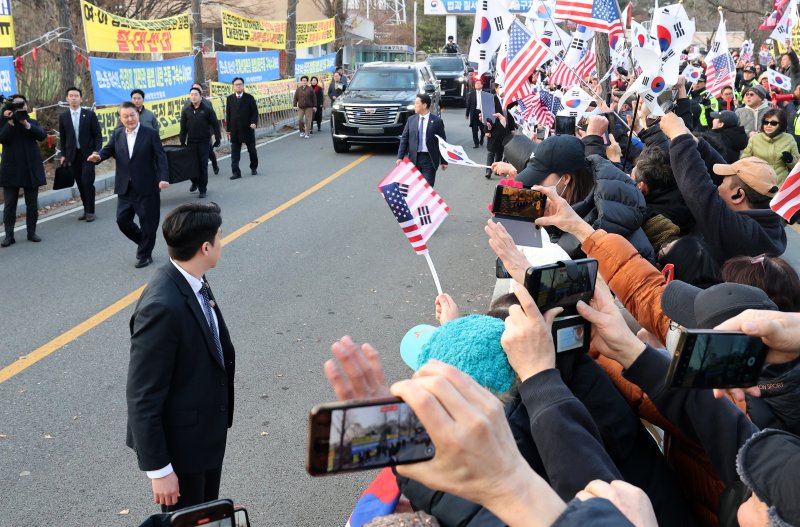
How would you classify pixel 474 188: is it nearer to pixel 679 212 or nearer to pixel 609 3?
pixel 609 3

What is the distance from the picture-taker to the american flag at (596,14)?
9164mm

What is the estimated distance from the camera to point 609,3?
9.26 meters

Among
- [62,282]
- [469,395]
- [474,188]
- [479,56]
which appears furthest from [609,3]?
[469,395]

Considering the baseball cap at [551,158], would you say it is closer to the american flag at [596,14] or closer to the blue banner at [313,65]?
the american flag at [596,14]

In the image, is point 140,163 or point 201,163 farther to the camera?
point 201,163

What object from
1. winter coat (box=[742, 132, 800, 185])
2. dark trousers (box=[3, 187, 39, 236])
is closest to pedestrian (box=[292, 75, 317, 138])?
dark trousers (box=[3, 187, 39, 236])

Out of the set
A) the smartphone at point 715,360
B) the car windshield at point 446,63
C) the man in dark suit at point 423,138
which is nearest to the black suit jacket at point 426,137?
the man in dark suit at point 423,138

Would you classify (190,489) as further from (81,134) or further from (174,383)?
(81,134)

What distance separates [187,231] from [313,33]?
24.1 m

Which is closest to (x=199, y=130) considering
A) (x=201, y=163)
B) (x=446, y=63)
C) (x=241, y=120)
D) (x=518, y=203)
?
(x=201, y=163)

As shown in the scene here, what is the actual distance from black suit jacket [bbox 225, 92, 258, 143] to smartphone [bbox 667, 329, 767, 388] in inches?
533

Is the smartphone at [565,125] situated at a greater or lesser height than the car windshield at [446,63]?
greater

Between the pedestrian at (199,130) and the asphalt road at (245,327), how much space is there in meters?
0.54

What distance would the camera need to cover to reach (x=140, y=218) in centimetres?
864
